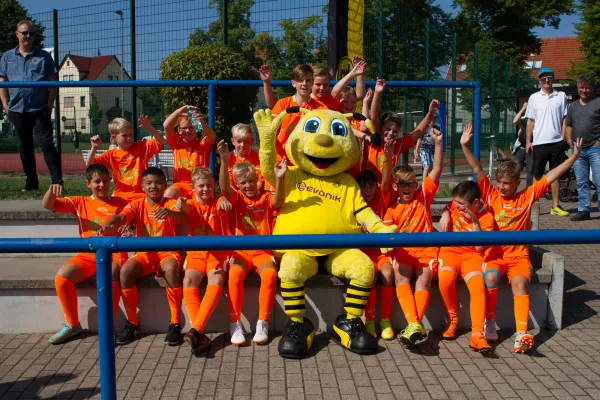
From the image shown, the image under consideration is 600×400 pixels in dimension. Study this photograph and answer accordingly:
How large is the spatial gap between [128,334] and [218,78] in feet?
13.1

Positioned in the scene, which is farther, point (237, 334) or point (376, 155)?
point (376, 155)

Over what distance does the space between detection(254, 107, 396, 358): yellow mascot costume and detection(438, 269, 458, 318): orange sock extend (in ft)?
1.65

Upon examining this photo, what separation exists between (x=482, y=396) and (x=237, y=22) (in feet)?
22.0

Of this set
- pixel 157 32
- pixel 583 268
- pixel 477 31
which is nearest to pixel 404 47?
pixel 157 32

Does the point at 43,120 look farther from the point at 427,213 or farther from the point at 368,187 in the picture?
the point at 427,213

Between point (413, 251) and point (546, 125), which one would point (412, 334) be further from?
point (546, 125)

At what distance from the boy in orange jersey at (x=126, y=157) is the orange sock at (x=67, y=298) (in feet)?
3.55

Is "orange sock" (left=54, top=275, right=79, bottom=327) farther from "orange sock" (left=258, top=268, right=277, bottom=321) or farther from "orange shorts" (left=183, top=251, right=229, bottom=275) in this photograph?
"orange sock" (left=258, top=268, right=277, bottom=321)

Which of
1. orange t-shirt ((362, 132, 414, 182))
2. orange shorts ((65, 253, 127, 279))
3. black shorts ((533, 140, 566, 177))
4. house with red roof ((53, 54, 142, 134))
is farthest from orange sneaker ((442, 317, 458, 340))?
house with red roof ((53, 54, 142, 134))

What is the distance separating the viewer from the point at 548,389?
3.47 m

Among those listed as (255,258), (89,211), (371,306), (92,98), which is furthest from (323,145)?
(92,98)

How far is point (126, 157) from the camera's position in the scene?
17.1ft

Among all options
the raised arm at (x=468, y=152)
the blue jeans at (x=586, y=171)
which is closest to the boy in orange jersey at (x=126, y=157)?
the raised arm at (x=468, y=152)

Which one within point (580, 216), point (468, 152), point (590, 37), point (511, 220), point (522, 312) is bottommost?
point (522, 312)
